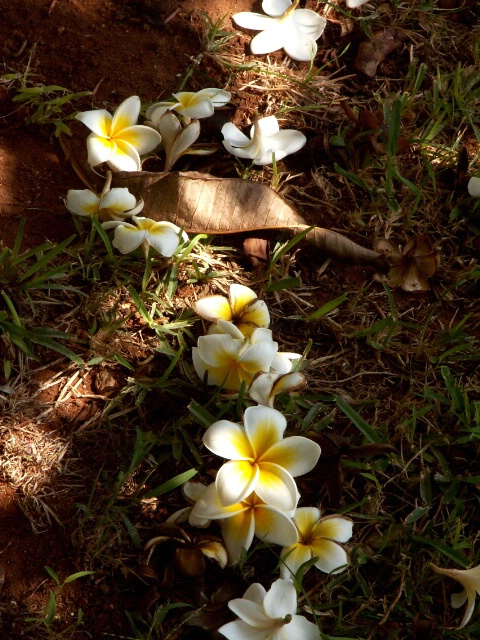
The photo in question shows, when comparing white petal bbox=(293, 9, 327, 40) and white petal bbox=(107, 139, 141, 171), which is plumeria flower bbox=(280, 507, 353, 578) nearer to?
white petal bbox=(107, 139, 141, 171)

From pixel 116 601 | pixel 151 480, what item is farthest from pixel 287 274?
pixel 116 601

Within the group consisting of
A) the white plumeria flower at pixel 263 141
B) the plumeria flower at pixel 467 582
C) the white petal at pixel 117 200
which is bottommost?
the plumeria flower at pixel 467 582

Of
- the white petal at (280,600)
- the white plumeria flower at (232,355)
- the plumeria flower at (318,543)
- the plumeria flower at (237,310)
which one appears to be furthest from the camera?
the plumeria flower at (237,310)

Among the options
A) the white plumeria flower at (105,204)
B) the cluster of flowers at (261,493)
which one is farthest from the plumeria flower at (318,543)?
the white plumeria flower at (105,204)

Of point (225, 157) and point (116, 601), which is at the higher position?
point (225, 157)

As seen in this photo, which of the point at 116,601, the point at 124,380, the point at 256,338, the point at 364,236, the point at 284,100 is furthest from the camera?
the point at 284,100

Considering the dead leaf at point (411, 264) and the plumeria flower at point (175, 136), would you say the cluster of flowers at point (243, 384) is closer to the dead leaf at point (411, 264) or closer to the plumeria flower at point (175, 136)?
the plumeria flower at point (175, 136)

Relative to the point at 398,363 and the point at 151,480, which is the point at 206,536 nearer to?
the point at 151,480
